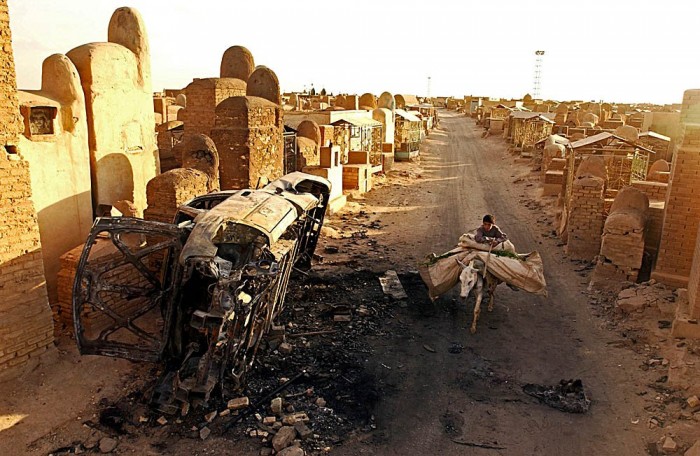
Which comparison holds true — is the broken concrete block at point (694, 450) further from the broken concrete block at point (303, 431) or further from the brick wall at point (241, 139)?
the brick wall at point (241, 139)

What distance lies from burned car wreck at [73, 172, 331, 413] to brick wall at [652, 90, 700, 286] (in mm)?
6646

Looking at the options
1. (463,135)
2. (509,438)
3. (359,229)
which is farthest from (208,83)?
(463,135)

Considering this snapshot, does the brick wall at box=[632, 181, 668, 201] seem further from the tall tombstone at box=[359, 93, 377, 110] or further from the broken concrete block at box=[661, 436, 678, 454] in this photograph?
the tall tombstone at box=[359, 93, 377, 110]

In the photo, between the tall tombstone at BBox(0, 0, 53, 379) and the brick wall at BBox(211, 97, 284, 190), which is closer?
the tall tombstone at BBox(0, 0, 53, 379)

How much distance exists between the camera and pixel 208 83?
13773 mm

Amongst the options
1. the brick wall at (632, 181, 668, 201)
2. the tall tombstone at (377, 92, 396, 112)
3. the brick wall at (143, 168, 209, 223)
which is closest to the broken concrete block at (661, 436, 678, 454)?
the brick wall at (143, 168, 209, 223)

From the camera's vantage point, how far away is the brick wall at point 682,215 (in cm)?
896

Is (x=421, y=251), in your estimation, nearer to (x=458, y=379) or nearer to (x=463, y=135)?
(x=458, y=379)

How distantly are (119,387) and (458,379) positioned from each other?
418 cm

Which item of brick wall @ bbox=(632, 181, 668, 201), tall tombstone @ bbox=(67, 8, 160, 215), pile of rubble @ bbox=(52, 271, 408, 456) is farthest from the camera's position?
brick wall @ bbox=(632, 181, 668, 201)

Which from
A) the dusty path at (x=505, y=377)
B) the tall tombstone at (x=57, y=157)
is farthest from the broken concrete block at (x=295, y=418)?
the tall tombstone at (x=57, y=157)

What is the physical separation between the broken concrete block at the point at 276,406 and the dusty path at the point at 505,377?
2.97 feet

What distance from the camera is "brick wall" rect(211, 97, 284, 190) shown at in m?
11.7

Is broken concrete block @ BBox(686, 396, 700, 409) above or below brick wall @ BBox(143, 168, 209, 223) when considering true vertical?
below
